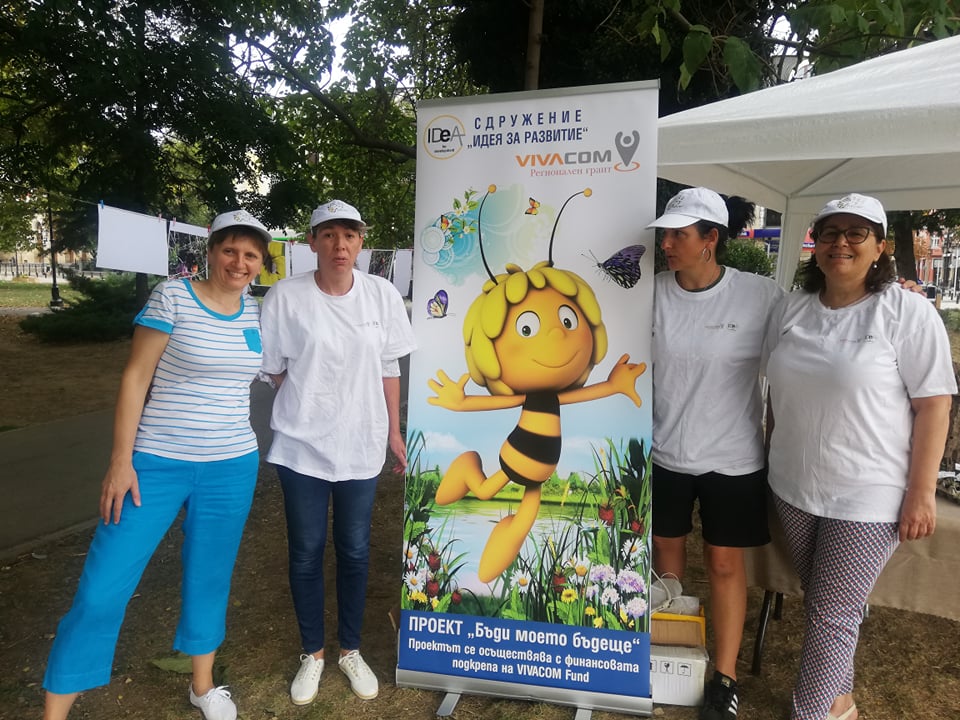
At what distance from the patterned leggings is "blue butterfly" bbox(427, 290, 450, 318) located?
4.47ft

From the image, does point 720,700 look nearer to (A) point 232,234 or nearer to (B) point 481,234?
(B) point 481,234

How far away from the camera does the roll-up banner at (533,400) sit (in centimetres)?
234

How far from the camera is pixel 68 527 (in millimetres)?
4223

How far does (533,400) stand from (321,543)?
3.14 feet

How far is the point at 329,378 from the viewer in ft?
7.61

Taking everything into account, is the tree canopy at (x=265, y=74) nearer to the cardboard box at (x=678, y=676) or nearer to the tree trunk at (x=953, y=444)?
the tree trunk at (x=953, y=444)

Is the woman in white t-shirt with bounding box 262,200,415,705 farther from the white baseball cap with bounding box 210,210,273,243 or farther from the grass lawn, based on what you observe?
the grass lawn

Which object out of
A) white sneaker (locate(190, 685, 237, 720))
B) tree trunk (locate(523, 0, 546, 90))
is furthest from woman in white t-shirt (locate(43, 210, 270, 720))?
tree trunk (locate(523, 0, 546, 90))

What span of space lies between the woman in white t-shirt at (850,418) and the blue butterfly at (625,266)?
51 cm

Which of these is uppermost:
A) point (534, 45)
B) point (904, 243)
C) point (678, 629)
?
point (534, 45)

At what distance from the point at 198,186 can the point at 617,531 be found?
545cm

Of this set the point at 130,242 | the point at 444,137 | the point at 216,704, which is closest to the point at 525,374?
the point at 444,137

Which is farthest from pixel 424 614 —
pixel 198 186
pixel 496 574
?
Result: pixel 198 186

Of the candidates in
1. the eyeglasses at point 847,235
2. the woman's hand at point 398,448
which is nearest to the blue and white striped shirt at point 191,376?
the woman's hand at point 398,448
